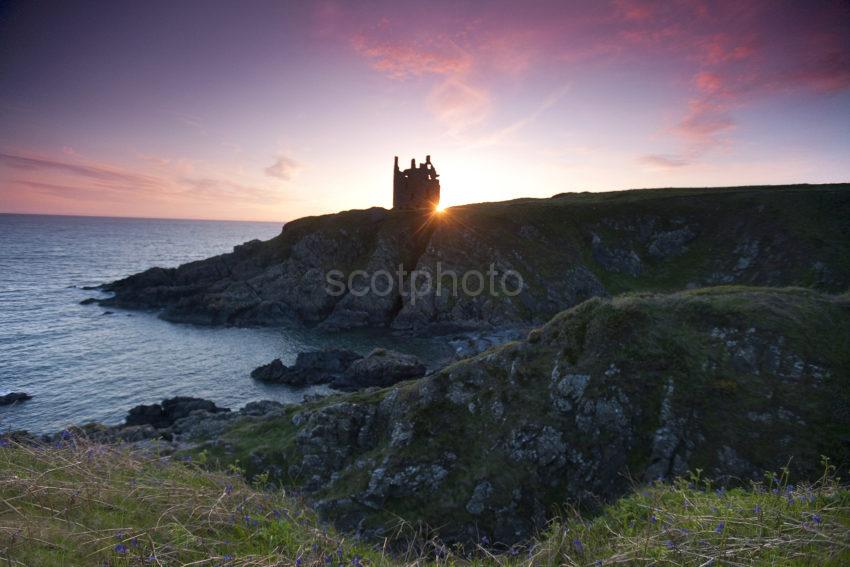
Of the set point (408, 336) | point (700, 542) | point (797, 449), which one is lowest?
point (408, 336)

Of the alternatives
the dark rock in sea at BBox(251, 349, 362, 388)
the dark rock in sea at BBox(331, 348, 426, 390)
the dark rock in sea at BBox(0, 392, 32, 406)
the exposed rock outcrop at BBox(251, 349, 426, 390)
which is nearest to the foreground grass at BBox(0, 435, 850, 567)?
the dark rock in sea at BBox(331, 348, 426, 390)

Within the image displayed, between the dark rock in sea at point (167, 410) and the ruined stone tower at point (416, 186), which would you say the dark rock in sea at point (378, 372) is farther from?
the ruined stone tower at point (416, 186)

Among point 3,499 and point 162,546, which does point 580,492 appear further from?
point 3,499

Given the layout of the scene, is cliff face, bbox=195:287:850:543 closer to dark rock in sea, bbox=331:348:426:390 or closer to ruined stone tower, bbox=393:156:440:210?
dark rock in sea, bbox=331:348:426:390

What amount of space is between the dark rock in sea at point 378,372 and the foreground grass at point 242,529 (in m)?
39.0

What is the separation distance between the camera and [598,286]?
73000 mm

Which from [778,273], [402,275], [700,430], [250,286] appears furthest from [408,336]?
[778,273]

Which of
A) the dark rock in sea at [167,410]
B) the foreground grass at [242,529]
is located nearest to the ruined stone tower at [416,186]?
the dark rock in sea at [167,410]

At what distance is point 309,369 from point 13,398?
2736 cm

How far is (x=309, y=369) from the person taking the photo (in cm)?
4844

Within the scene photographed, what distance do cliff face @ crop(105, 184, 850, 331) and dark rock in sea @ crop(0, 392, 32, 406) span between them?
28.8 meters

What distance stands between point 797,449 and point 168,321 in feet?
255

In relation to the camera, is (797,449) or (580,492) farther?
(580,492)

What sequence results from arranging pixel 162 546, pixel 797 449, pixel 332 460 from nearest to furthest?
1. pixel 162 546
2. pixel 797 449
3. pixel 332 460
